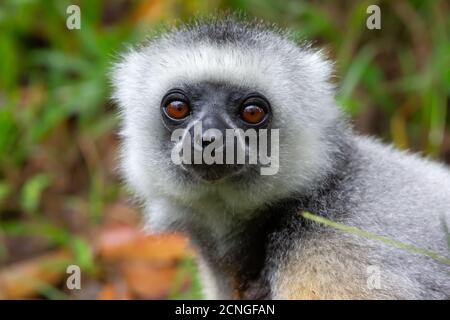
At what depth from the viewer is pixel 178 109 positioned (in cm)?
407

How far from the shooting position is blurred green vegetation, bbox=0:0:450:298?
6.70 metres

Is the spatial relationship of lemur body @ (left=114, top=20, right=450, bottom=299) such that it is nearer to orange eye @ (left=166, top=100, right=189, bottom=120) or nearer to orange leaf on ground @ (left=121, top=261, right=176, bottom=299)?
orange eye @ (left=166, top=100, right=189, bottom=120)

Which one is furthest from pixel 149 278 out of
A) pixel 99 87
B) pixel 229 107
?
pixel 229 107

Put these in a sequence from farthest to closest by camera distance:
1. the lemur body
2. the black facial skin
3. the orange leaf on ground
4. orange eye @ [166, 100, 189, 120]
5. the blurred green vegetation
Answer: the blurred green vegetation < the orange leaf on ground < orange eye @ [166, 100, 189, 120] < the black facial skin < the lemur body

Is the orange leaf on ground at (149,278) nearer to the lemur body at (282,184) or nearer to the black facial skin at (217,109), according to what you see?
the lemur body at (282,184)

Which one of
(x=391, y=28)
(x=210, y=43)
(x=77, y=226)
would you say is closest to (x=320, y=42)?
(x=391, y=28)

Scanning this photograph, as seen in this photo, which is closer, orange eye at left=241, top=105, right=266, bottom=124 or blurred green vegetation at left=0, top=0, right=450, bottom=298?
orange eye at left=241, top=105, right=266, bottom=124

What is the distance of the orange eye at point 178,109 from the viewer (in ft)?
13.3

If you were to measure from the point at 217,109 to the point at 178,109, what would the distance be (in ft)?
0.77

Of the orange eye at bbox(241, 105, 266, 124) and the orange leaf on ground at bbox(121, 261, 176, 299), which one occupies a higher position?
the orange eye at bbox(241, 105, 266, 124)

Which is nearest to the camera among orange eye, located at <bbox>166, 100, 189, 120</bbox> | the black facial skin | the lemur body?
the lemur body

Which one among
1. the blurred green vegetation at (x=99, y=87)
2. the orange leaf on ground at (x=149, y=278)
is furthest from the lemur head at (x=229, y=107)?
the blurred green vegetation at (x=99, y=87)

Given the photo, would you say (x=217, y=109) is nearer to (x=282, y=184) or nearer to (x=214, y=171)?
(x=214, y=171)

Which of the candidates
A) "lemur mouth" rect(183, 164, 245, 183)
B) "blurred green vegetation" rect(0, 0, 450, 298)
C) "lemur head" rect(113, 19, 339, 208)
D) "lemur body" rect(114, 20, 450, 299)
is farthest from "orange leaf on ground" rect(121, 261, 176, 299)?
"lemur mouth" rect(183, 164, 245, 183)
